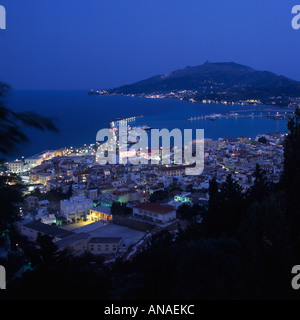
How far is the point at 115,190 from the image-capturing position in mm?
8211

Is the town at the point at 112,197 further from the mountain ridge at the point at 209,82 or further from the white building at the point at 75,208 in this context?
the mountain ridge at the point at 209,82

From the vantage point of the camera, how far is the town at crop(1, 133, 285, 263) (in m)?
5.43

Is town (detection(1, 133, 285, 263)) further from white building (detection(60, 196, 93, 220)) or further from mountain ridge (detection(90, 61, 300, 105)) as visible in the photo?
mountain ridge (detection(90, 61, 300, 105))

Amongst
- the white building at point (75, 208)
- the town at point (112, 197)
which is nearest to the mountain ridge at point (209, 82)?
the town at point (112, 197)

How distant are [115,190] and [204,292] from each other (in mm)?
6176

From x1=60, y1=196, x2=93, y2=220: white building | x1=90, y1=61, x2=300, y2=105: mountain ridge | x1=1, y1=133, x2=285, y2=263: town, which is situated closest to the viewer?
x1=1, y1=133, x2=285, y2=263: town

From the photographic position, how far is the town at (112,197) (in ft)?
17.8

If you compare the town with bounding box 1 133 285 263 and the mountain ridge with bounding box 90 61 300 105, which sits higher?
the mountain ridge with bounding box 90 61 300 105

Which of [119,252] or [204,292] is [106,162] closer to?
[119,252]

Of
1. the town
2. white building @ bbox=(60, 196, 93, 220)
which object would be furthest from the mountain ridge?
white building @ bbox=(60, 196, 93, 220)

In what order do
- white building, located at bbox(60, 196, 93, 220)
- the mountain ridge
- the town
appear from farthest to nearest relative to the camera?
the mountain ridge
white building, located at bbox(60, 196, 93, 220)
the town

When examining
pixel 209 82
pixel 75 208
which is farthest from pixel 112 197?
pixel 209 82

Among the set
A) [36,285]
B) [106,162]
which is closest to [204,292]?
[36,285]

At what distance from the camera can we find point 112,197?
7957mm
